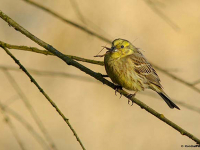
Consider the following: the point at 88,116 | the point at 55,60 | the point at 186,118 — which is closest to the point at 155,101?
the point at 186,118

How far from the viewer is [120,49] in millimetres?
5012

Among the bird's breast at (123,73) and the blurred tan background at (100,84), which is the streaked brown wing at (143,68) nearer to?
the bird's breast at (123,73)

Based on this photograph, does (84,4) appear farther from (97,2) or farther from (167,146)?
(167,146)

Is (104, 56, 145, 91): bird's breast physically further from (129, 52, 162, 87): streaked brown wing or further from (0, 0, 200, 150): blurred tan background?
(0, 0, 200, 150): blurred tan background

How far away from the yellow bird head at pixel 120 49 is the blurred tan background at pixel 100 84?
18.7 feet

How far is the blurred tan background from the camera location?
432 inches

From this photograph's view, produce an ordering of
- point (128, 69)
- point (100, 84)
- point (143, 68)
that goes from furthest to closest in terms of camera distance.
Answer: point (100, 84) < point (143, 68) < point (128, 69)

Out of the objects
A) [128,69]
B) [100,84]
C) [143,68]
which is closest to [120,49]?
[128,69]

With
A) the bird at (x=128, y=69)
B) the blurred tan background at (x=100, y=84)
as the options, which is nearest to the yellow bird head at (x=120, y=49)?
the bird at (x=128, y=69)

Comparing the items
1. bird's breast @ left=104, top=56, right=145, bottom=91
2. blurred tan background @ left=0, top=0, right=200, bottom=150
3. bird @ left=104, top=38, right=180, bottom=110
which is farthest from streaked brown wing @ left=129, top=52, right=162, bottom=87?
blurred tan background @ left=0, top=0, right=200, bottom=150

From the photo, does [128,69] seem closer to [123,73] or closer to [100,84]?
[123,73]

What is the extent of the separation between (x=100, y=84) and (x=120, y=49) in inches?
271

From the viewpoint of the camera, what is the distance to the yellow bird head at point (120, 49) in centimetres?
485

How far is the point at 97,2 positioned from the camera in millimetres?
12539
